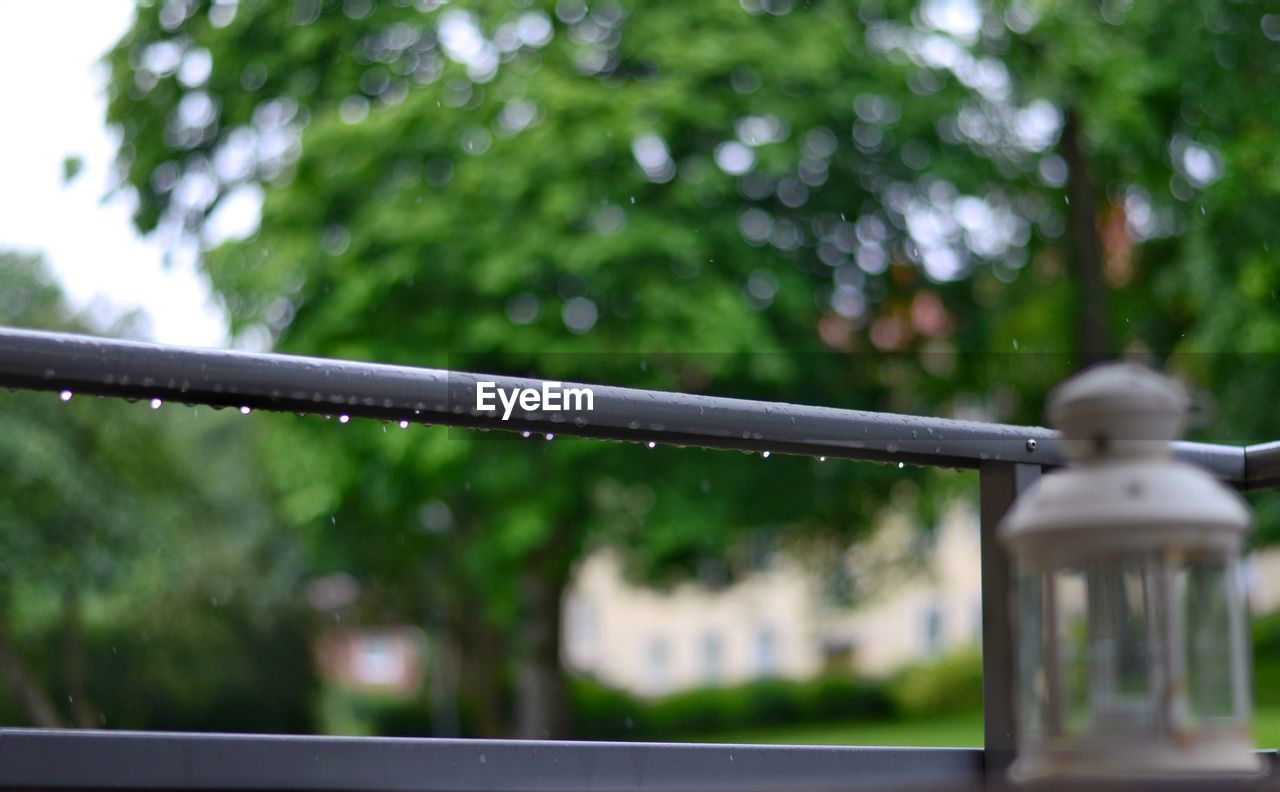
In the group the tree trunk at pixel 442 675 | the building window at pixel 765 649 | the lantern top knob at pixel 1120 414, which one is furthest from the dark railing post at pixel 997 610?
the building window at pixel 765 649

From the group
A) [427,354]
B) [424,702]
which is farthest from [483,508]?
[424,702]

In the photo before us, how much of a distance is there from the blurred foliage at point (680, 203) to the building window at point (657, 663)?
92.6 ft

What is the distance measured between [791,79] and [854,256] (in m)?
2.05

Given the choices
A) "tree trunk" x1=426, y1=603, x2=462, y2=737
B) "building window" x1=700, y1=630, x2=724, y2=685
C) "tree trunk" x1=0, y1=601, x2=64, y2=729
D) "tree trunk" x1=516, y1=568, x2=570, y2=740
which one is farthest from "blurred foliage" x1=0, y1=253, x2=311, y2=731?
"building window" x1=700, y1=630, x2=724, y2=685

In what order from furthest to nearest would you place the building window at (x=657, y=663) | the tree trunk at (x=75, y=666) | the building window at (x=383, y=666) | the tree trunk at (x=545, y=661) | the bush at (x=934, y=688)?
the building window at (x=383, y=666) < the building window at (x=657, y=663) < the bush at (x=934, y=688) < the tree trunk at (x=75, y=666) < the tree trunk at (x=545, y=661)

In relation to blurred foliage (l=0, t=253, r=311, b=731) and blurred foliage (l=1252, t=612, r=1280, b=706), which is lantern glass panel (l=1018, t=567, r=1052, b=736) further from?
blurred foliage (l=1252, t=612, r=1280, b=706)

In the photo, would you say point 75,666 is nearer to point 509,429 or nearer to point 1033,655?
point 509,429

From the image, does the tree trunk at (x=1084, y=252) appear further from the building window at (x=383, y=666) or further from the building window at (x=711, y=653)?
the building window at (x=383, y=666)

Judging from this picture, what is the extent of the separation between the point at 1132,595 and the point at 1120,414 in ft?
0.56

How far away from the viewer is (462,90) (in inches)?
567

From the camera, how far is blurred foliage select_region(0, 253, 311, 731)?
18.1 metres

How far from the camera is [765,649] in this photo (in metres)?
42.5

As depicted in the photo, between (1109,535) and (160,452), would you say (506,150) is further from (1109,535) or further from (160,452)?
(1109,535)

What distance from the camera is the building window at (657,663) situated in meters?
44.2
